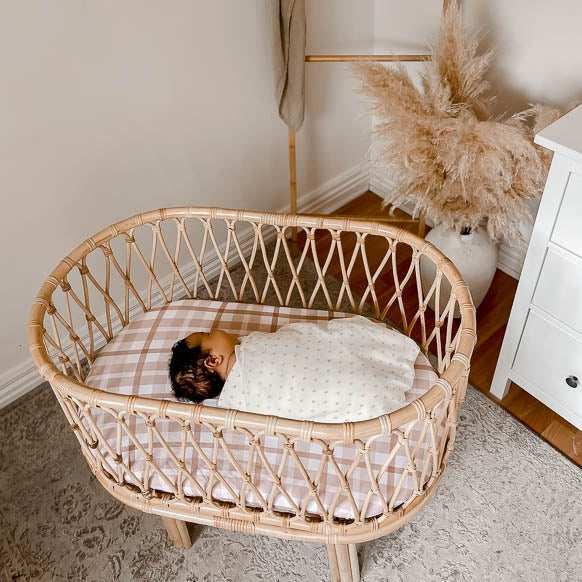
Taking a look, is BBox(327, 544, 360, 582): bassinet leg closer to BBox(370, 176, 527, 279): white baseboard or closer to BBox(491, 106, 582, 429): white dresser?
BBox(491, 106, 582, 429): white dresser

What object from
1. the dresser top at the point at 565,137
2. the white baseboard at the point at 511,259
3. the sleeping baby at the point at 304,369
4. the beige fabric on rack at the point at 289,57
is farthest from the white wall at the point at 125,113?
the dresser top at the point at 565,137

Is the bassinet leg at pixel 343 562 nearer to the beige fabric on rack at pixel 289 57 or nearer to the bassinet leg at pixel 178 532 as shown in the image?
the bassinet leg at pixel 178 532

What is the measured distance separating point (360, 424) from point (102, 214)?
0.99 m

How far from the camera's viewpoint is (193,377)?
1178 millimetres

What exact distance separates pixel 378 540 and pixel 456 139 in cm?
86

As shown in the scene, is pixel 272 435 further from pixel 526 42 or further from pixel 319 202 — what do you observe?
pixel 319 202

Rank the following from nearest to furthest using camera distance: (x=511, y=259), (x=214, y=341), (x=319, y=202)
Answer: (x=214, y=341) → (x=511, y=259) → (x=319, y=202)

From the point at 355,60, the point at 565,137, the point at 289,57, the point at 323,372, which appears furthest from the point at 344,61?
the point at 323,372

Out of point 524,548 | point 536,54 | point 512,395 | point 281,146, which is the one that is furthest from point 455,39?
point 524,548

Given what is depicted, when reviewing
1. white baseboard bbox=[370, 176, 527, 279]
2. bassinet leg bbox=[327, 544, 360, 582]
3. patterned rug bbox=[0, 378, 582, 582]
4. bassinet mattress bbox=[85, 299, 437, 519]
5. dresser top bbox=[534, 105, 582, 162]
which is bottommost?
patterned rug bbox=[0, 378, 582, 582]

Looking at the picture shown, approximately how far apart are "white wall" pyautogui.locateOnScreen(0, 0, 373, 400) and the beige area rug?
38 centimetres

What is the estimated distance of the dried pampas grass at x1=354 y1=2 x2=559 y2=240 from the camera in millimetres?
1329

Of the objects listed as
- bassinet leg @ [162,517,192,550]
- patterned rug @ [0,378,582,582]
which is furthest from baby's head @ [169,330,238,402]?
patterned rug @ [0,378,582,582]

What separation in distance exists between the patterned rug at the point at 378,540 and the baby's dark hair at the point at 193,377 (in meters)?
0.39
